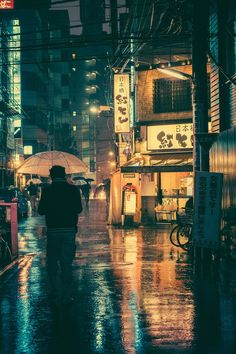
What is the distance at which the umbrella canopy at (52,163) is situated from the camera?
101ft

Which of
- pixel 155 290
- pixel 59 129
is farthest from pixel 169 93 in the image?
pixel 59 129

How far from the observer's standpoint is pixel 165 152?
1201 inches

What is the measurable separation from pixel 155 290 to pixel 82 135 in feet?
376

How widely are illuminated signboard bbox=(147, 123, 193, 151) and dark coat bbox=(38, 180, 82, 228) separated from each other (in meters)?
19.5

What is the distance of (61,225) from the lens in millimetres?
10320

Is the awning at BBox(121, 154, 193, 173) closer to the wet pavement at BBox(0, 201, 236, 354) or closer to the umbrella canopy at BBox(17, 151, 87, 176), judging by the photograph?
the umbrella canopy at BBox(17, 151, 87, 176)

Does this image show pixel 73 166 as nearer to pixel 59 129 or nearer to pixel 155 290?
pixel 155 290

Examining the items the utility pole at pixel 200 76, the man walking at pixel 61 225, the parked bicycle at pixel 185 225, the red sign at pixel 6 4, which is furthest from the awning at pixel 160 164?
the red sign at pixel 6 4

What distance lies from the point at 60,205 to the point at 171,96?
835 inches

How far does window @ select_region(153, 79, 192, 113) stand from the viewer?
101ft

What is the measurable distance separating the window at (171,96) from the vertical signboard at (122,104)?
133 centimetres

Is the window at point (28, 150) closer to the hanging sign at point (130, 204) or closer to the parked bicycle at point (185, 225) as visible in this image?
the hanging sign at point (130, 204)

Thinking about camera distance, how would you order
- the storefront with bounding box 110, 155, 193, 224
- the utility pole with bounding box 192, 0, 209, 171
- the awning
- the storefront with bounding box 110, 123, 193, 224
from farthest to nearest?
1. the storefront with bounding box 110, 123, 193, 224
2. the storefront with bounding box 110, 155, 193, 224
3. the awning
4. the utility pole with bounding box 192, 0, 209, 171

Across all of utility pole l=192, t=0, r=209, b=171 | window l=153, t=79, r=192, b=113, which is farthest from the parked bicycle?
window l=153, t=79, r=192, b=113
